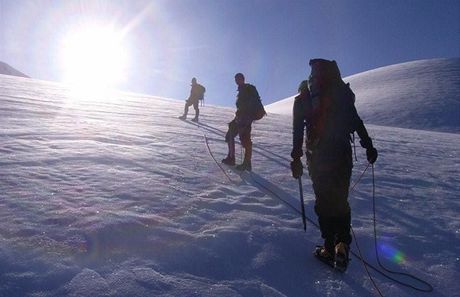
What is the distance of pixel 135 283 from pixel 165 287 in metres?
0.24

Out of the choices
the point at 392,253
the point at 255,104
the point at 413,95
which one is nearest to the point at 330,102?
the point at 392,253

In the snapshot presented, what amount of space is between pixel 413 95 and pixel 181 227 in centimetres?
4849

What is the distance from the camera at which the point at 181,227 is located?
175 inches

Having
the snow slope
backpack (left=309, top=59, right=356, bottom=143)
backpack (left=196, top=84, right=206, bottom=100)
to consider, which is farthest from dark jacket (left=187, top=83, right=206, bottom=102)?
the snow slope

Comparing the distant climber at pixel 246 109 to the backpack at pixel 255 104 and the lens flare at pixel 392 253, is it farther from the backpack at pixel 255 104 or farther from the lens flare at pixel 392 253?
the lens flare at pixel 392 253

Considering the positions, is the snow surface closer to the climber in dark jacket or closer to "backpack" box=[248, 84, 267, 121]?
the climber in dark jacket

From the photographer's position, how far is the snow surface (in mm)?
3330

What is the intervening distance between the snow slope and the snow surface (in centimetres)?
3096

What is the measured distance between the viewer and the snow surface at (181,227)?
3330 mm

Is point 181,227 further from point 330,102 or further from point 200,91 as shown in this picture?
point 200,91

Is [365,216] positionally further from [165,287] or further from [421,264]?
[165,287]

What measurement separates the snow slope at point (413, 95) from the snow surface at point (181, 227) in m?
31.0

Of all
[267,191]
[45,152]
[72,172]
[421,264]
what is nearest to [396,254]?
[421,264]

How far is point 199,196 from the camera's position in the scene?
573cm
